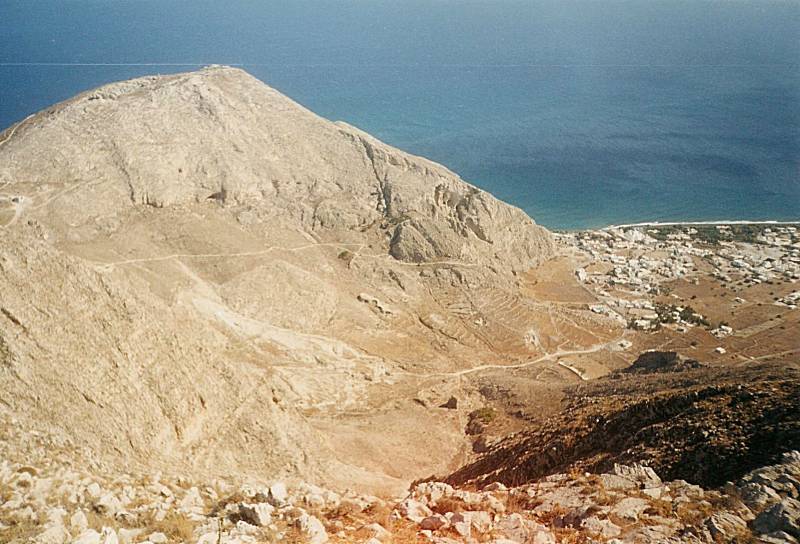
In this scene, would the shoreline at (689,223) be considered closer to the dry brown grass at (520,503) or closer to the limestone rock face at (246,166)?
the limestone rock face at (246,166)

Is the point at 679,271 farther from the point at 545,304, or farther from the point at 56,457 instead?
the point at 56,457

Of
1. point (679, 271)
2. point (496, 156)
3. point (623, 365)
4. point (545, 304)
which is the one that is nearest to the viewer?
point (623, 365)

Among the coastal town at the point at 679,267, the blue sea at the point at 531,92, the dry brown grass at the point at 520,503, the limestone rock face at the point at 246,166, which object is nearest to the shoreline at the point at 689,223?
the coastal town at the point at 679,267

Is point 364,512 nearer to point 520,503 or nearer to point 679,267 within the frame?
point 520,503

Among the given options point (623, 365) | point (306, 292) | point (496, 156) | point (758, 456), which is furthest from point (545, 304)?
point (496, 156)

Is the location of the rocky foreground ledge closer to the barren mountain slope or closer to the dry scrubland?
the dry scrubland

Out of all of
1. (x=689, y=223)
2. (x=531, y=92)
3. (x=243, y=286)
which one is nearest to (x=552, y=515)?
(x=243, y=286)
